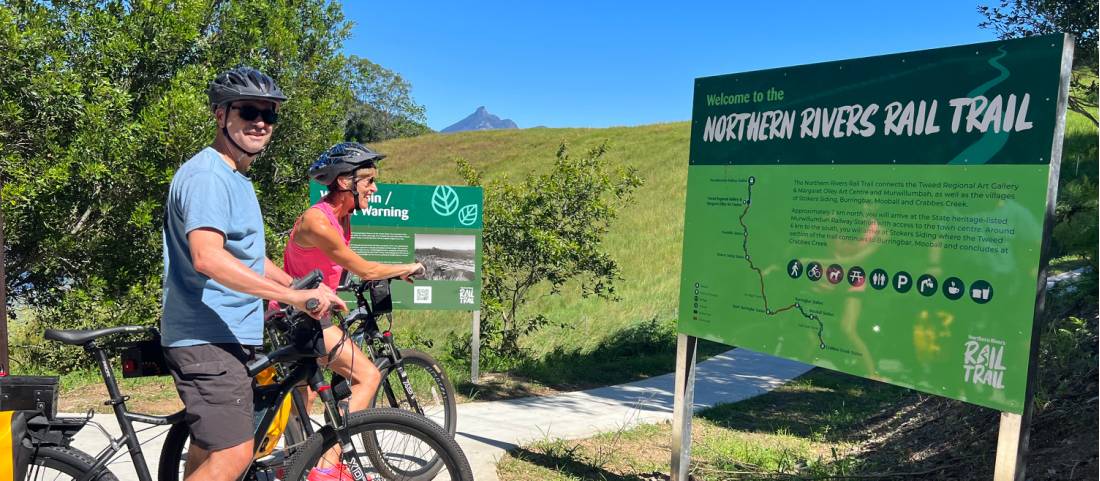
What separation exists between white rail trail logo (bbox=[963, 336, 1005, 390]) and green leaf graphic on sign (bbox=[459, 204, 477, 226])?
16.5ft

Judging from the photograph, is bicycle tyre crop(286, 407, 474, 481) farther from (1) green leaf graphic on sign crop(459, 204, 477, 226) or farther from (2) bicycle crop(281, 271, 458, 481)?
(1) green leaf graphic on sign crop(459, 204, 477, 226)

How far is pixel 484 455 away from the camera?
207 inches

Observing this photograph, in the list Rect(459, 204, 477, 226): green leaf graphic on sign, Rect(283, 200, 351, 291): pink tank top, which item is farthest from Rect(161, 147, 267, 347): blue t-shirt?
Rect(459, 204, 477, 226): green leaf graphic on sign

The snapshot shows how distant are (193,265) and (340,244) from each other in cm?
123

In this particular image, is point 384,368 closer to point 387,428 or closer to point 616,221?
point 387,428

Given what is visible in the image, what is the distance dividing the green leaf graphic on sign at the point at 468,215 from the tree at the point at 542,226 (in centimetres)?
163

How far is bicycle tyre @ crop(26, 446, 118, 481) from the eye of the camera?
2.96m

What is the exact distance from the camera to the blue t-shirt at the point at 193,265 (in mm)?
2783

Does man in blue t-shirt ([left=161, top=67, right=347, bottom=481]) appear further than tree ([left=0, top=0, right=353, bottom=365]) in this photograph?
No

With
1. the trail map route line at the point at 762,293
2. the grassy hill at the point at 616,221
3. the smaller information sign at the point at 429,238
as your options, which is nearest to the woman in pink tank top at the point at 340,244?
the trail map route line at the point at 762,293

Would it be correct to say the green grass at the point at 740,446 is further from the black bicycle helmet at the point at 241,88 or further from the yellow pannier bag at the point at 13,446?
the black bicycle helmet at the point at 241,88

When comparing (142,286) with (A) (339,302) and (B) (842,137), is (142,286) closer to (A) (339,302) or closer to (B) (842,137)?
(A) (339,302)

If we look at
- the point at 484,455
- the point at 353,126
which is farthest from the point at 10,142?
the point at 353,126

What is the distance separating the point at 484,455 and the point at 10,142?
6.24 m
